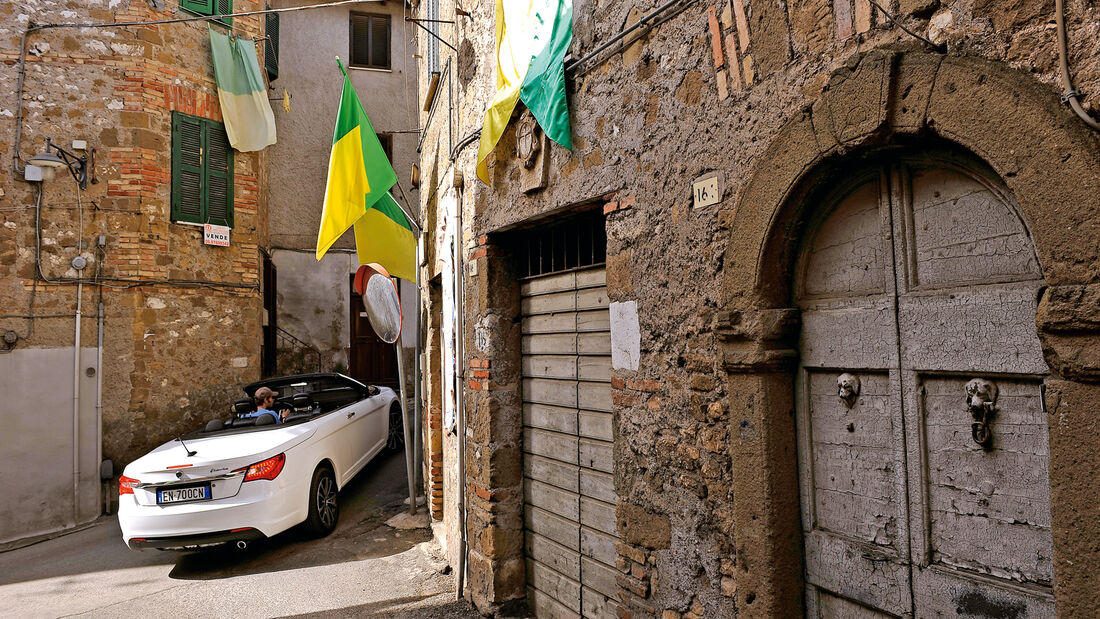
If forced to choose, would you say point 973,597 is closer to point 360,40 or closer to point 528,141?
point 528,141

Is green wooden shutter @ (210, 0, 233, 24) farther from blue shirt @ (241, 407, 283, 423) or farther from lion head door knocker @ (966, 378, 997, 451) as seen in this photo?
lion head door knocker @ (966, 378, 997, 451)

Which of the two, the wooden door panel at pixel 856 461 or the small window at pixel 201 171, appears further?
the small window at pixel 201 171

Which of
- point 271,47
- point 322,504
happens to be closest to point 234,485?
point 322,504

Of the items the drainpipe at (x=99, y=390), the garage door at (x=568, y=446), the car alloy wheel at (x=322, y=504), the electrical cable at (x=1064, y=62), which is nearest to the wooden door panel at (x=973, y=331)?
the electrical cable at (x=1064, y=62)

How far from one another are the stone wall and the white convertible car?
2.67 meters

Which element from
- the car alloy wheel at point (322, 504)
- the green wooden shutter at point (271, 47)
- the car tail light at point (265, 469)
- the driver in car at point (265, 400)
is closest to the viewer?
the car tail light at point (265, 469)

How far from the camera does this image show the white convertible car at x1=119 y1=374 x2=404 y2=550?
5418 millimetres

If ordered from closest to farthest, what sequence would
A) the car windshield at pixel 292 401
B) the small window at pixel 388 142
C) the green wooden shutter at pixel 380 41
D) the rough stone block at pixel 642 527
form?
the rough stone block at pixel 642 527, the car windshield at pixel 292 401, the small window at pixel 388 142, the green wooden shutter at pixel 380 41

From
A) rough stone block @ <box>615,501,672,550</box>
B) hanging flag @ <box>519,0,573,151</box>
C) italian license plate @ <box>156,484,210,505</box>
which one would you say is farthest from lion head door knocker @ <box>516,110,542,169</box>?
italian license plate @ <box>156,484,210,505</box>

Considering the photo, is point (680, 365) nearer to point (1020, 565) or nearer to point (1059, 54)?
point (1020, 565)

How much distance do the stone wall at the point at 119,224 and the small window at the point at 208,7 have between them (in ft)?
0.73

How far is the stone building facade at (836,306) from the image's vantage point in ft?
5.36

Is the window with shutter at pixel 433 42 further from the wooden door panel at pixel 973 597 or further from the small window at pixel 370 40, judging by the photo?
the small window at pixel 370 40

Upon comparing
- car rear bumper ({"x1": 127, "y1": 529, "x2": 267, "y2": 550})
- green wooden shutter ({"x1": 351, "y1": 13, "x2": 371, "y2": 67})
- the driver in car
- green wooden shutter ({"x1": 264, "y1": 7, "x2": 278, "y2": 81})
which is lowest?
car rear bumper ({"x1": 127, "y1": 529, "x2": 267, "y2": 550})
